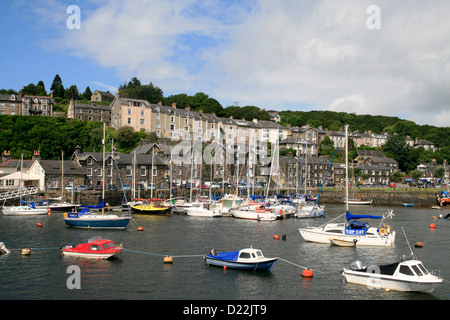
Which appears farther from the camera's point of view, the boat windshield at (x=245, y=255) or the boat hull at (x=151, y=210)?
the boat hull at (x=151, y=210)

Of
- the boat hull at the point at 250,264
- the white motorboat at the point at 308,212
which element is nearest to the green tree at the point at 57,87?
the white motorboat at the point at 308,212

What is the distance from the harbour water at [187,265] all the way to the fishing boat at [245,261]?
46 cm

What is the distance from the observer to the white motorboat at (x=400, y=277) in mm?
22828

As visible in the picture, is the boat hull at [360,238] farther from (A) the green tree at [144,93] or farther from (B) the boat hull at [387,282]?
(A) the green tree at [144,93]

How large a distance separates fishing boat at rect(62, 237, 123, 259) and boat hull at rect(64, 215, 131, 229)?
12.4m

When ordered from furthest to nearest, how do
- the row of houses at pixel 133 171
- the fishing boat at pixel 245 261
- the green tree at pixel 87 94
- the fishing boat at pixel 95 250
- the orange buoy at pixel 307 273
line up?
the green tree at pixel 87 94 < the row of houses at pixel 133 171 < the fishing boat at pixel 95 250 < the fishing boat at pixel 245 261 < the orange buoy at pixel 307 273

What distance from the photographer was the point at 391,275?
23594 millimetres

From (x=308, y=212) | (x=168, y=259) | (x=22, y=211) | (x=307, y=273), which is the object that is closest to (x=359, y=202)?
(x=308, y=212)

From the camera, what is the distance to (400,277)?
912 inches

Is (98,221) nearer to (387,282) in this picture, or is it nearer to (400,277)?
(387,282)

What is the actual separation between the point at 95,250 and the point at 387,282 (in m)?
20.6

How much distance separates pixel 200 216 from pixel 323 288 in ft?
111

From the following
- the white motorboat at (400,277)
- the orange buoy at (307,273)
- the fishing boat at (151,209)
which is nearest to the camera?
the white motorboat at (400,277)

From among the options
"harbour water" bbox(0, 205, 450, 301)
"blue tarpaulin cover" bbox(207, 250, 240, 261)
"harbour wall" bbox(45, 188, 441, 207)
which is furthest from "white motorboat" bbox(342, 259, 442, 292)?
"harbour wall" bbox(45, 188, 441, 207)
